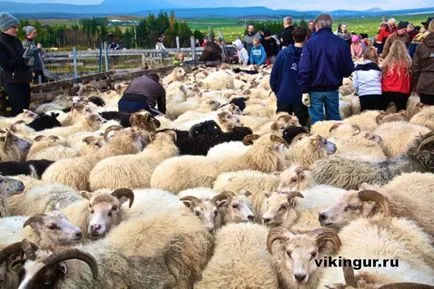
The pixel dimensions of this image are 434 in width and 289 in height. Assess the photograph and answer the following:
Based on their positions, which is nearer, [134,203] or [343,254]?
[343,254]

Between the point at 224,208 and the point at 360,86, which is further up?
the point at 360,86

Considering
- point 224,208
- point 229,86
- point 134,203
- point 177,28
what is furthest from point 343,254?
point 177,28

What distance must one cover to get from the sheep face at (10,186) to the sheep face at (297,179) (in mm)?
2503

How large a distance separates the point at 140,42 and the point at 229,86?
27.8m

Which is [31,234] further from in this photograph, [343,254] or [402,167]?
[402,167]

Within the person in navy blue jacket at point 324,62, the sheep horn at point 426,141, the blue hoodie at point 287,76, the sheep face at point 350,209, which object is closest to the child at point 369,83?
the blue hoodie at point 287,76

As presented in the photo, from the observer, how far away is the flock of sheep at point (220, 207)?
12.3 feet

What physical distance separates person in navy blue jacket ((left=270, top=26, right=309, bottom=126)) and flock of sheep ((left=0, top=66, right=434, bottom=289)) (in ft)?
1.85

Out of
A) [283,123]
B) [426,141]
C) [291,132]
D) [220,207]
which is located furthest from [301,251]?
[283,123]

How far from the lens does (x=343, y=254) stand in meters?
3.85

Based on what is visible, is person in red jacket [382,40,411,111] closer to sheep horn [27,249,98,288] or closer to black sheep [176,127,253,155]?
black sheep [176,127,253,155]

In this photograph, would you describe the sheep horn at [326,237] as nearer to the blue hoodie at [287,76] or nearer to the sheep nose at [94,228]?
the sheep nose at [94,228]

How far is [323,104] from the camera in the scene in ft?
25.5

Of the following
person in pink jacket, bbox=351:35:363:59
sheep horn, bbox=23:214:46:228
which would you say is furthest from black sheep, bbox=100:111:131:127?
person in pink jacket, bbox=351:35:363:59
